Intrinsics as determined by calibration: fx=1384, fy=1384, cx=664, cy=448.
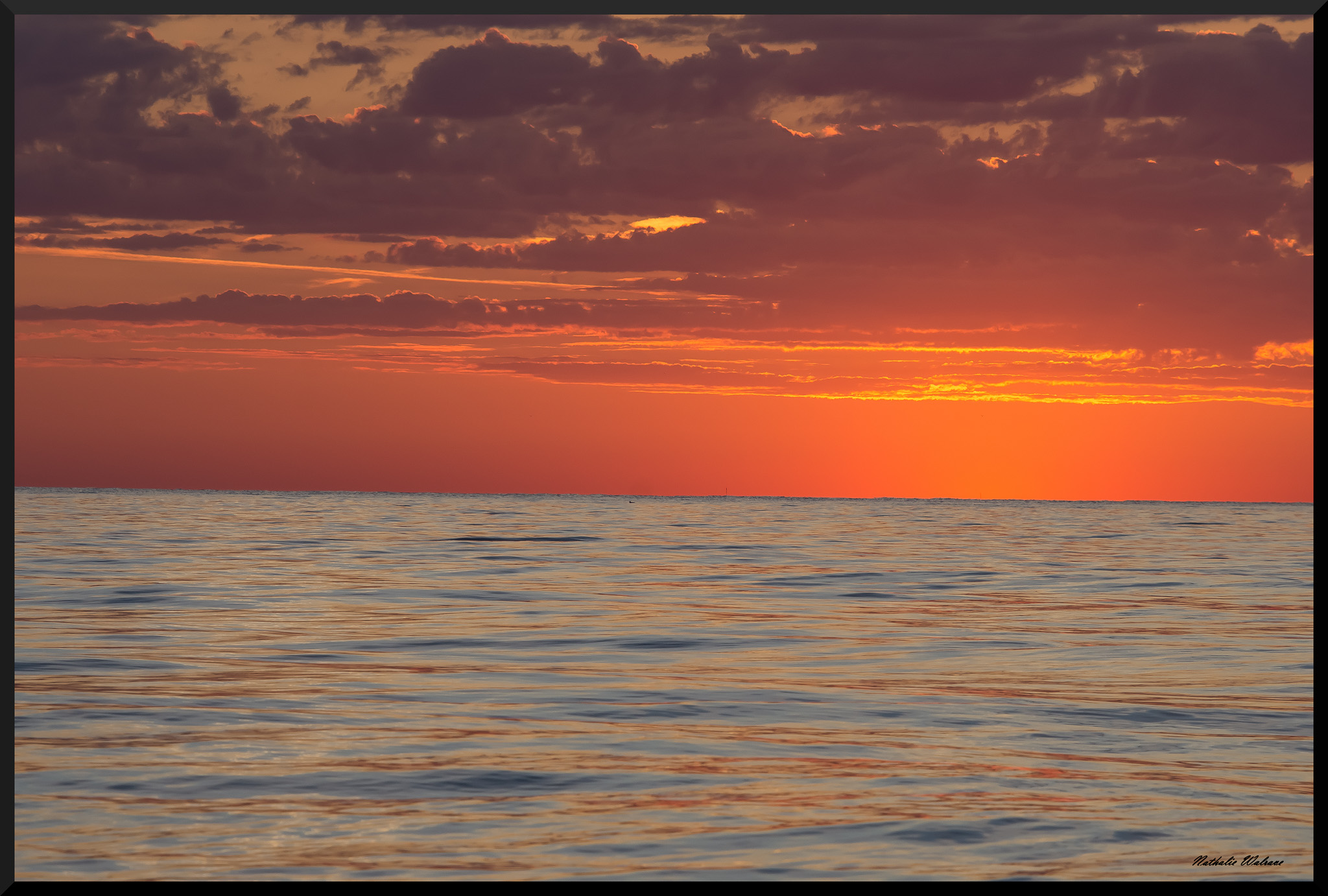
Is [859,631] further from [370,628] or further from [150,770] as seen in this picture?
[150,770]

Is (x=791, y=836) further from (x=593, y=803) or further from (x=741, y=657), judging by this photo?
(x=741, y=657)

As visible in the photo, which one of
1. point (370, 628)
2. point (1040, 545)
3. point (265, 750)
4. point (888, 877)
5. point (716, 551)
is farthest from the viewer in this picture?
point (1040, 545)

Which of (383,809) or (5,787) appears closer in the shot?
(5,787)

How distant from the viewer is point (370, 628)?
19641 mm

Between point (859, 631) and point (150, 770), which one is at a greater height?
point (150, 770)

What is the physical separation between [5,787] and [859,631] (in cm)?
1542

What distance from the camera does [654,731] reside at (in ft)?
38.4

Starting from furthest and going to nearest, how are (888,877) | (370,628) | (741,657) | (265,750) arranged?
(370,628), (741,657), (265,750), (888,877)

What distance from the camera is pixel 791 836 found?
8219 millimetres

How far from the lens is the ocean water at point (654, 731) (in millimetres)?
7918

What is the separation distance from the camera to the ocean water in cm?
792

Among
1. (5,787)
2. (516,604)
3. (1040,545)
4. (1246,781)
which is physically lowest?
(1040,545)

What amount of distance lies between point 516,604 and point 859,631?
252 inches
